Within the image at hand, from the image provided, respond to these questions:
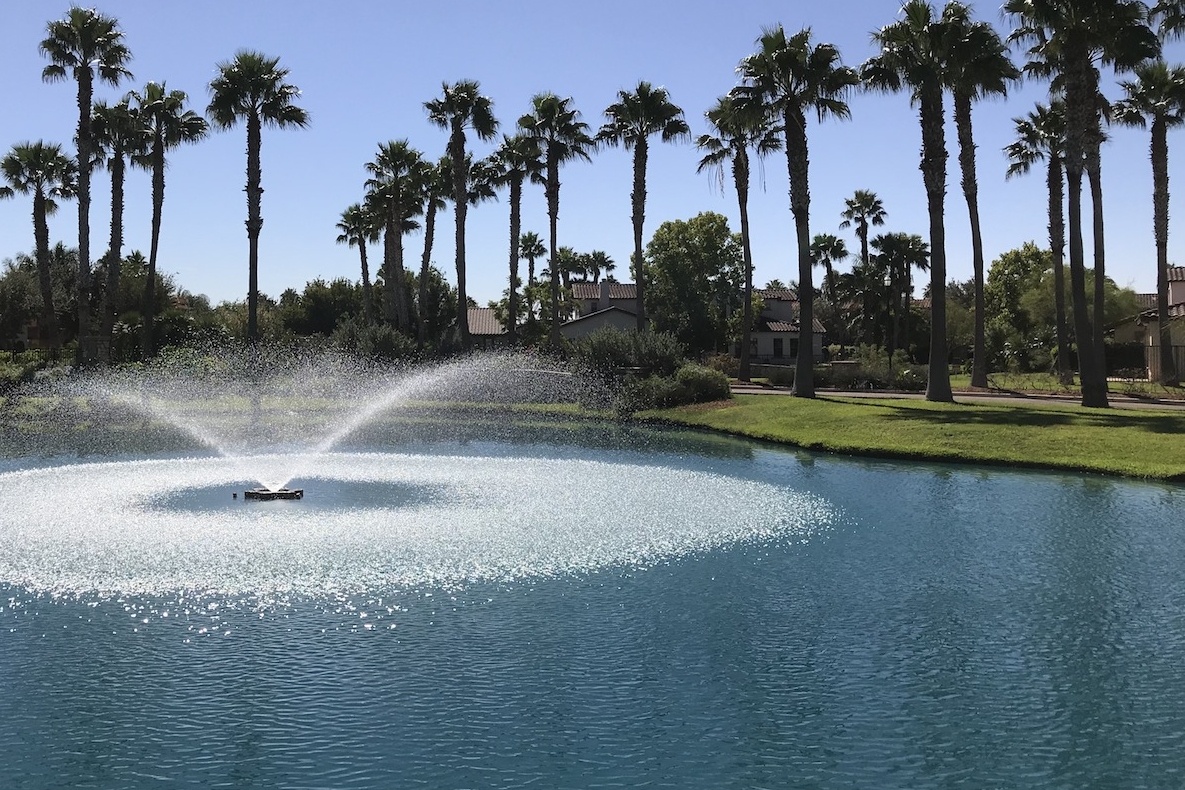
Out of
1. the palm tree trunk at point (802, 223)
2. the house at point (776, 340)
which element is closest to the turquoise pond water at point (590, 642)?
the palm tree trunk at point (802, 223)

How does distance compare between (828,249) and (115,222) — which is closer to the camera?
(115,222)

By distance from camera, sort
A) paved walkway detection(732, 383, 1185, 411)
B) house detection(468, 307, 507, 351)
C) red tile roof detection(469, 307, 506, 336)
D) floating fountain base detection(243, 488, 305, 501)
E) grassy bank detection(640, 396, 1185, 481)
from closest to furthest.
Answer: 1. floating fountain base detection(243, 488, 305, 501)
2. grassy bank detection(640, 396, 1185, 481)
3. paved walkway detection(732, 383, 1185, 411)
4. house detection(468, 307, 507, 351)
5. red tile roof detection(469, 307, 506, 336)

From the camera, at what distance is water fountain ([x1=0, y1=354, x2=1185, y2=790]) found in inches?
358

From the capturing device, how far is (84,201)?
52594mm

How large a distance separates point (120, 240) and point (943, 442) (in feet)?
158

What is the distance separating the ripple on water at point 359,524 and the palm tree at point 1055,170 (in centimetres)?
3501

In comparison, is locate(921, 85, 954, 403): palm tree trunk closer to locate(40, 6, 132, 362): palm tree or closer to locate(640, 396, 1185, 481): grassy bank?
locate(640, 396, 1185, 481): grassy bank

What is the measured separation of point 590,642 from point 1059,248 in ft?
175

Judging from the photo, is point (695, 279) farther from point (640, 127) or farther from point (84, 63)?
point (84, 63)

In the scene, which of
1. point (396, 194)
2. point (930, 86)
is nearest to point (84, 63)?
point (396, 194)

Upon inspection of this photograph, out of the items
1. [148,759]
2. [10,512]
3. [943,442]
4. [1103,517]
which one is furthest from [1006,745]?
[943,442]

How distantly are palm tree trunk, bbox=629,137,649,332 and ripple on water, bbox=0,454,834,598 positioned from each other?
3183 cm

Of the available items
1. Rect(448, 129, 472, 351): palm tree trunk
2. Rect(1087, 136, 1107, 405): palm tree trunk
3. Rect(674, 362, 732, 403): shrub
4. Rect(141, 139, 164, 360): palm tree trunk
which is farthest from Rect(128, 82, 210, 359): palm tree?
Rect(1087, 136, 1107, 405): palm tree trunk

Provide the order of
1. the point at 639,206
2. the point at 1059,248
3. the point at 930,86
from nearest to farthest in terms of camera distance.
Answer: the point at 930,86 → the point at 1059,248 → the point at 639,206
